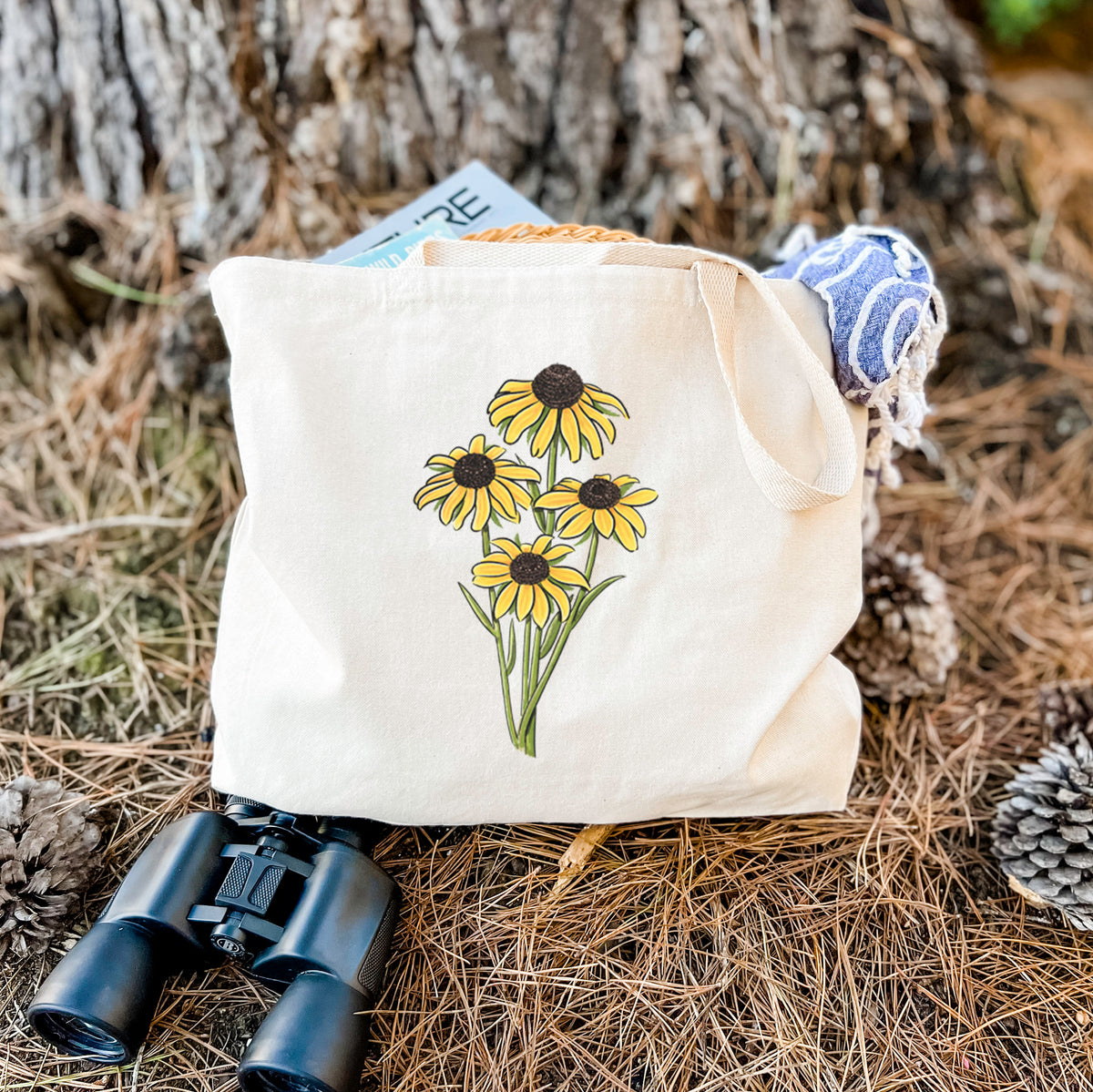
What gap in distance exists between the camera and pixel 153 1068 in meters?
0.93

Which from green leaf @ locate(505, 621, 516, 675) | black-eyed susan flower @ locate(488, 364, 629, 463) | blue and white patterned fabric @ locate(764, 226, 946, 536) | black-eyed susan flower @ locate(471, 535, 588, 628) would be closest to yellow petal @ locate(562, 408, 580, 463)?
black-eyed susan flower @ locate(488, 364, 629, 463)

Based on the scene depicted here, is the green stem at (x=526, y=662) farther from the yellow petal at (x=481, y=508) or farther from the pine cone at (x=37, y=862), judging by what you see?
the pine cone at (x=37, y=862)

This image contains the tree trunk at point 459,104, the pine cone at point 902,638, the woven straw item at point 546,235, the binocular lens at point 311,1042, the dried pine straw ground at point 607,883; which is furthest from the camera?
the tree trunk at point 459,104

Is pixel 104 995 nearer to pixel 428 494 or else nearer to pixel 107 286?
pixel 428 494

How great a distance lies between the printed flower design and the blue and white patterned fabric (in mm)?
295

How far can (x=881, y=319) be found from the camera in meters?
1.00

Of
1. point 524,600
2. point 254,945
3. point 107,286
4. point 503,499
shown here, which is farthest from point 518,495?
point 107,286

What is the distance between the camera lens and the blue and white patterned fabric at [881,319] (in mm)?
1001

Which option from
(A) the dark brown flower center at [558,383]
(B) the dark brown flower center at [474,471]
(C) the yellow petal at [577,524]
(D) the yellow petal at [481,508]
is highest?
(A) the dark brown flower center at [558,383]

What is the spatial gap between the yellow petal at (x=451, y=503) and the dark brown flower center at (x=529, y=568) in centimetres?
9

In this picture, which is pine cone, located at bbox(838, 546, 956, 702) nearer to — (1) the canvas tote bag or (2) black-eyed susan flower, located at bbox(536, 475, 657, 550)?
(1) the canvas tote bag

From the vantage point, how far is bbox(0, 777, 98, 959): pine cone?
96 centimetres

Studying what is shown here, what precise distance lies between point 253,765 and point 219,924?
6.9 inches

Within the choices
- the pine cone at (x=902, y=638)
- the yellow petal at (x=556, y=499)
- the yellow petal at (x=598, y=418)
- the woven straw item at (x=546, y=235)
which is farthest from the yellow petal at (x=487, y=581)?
the pine cone at (x=902, y=638)
